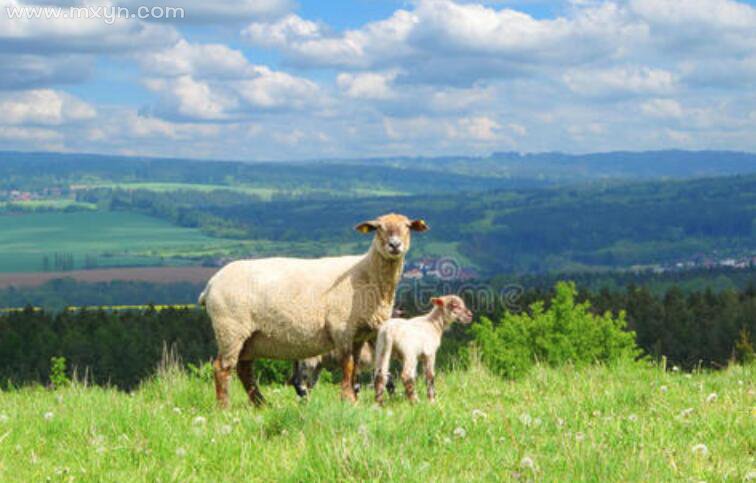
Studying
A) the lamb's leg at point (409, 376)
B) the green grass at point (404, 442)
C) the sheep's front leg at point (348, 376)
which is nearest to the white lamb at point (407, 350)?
the lamb's leg at point (409, 376)

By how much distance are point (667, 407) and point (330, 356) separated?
7.00 m

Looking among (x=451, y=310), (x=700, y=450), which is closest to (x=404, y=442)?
(x=700, y=450)

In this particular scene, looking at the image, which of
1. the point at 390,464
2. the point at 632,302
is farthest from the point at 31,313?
the point at 390,464

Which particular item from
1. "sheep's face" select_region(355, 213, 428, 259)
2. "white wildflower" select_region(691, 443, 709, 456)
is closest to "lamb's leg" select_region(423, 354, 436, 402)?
"sheep's face" select_region(355, 213, 428, 259)

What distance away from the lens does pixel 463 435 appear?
Result: 23.8 feet

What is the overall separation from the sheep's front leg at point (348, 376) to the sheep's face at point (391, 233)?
1.54 metres

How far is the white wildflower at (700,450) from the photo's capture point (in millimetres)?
6438

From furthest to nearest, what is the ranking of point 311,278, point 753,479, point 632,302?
point 632,302 → point 311,278 → point 753,479

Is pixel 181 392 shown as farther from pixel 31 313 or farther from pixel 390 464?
pixel 31 313

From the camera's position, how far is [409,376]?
1150cm

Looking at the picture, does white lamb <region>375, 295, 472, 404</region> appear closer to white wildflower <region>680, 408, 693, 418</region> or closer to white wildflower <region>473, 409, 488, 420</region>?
white wildflower <region>473, 409, 488, 420</region>

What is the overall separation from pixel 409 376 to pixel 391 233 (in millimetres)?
1988

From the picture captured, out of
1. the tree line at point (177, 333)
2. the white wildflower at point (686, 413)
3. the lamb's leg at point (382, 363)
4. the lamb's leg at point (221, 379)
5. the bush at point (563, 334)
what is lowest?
the tree line at point (177, 333)

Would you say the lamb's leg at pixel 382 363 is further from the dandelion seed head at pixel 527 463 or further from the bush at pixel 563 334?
the bush at pixel 563 334
